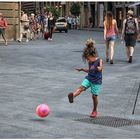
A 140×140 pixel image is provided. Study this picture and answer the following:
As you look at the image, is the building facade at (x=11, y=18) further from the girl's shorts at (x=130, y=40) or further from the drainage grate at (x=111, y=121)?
the drainage grate at (x=111, y=121)

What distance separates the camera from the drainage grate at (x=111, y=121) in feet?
29.4

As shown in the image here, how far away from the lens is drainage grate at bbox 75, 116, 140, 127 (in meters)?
8.97

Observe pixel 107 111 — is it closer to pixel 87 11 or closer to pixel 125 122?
pixel 125 122

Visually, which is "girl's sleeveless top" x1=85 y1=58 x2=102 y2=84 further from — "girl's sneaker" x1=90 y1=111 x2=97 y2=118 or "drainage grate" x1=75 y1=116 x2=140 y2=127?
"drainage grate" x1=75 y1=116 x2=140 y2=127

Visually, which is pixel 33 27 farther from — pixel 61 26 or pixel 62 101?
pixel 62 101

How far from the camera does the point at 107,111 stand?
33.2 feet

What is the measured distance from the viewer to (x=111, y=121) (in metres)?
9.22

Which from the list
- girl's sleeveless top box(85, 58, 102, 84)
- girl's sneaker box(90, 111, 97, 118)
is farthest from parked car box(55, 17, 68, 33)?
girl's sneaker box(90, 111, 97, 118)

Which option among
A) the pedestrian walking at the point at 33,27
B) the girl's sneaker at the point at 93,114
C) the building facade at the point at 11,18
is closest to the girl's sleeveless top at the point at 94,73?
the girl's sneaker at the point at 93,114

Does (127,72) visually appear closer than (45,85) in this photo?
No

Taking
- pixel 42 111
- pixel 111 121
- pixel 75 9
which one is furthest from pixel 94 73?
pixel 75 9

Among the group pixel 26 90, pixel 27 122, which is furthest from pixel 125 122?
pixel 26 90

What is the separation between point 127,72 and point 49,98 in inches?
194

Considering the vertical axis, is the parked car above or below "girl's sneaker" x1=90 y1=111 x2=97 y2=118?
above
